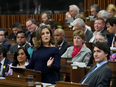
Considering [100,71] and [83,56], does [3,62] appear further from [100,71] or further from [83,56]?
[100,71]

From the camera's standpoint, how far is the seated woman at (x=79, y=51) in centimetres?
353

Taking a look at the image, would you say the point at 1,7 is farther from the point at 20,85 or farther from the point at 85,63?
the point at 20,85

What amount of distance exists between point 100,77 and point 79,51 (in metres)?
1.19

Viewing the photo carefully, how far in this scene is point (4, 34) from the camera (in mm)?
4988

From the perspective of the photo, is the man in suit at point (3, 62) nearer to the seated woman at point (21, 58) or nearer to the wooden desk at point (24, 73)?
the seated woman at point (21, 58)

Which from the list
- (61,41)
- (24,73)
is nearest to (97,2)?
(61,41)

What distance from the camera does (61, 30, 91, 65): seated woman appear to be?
353cm

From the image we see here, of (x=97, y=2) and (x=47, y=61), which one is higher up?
(x=97, y=2)

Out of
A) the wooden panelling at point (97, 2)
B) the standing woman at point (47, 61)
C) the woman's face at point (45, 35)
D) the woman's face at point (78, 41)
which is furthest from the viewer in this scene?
the wooden panelling at point (97, 2)

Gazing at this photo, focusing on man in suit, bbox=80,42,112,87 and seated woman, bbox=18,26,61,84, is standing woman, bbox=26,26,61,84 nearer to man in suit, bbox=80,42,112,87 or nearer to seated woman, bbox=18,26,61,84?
seated woman, bbox=18,26,61,84

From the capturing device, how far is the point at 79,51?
3615 mm

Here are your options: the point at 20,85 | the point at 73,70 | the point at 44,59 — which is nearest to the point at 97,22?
the point at 73,70

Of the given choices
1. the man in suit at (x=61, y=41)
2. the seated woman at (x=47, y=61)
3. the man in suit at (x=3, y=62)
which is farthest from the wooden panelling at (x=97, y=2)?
the seated woman at (x=47, y=61)

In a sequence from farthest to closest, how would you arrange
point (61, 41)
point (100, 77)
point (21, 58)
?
point (61, 41), point (21, 58), point (100, 77)
